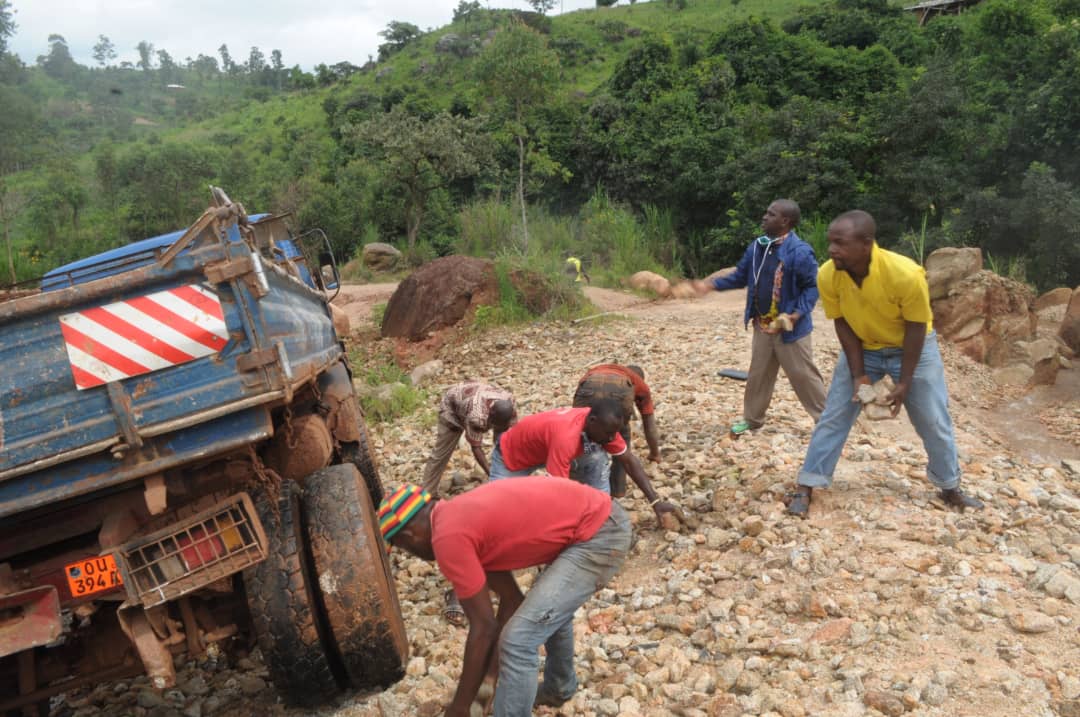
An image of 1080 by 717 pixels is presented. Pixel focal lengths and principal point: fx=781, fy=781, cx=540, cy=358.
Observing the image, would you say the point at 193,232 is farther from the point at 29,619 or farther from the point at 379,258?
the point at 379,258

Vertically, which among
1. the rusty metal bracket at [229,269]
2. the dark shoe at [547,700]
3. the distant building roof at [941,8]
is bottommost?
the dark shoe at [547,700]

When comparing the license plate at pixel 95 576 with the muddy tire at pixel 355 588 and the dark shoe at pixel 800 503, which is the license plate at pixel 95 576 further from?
the dark shoe at pixel 800 503

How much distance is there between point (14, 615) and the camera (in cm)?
252

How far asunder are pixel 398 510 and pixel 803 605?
75.7 inches

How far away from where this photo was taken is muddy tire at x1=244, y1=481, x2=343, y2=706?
2.80 m

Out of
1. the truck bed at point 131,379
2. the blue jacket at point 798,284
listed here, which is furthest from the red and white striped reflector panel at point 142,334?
the blue jacket at point 798,284

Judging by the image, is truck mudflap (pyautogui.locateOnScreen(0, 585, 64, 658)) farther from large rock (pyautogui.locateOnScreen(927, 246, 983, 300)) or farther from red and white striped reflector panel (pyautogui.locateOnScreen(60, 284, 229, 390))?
large rock (pyautogui.locateOnScreen(927, 246, 983, 300))

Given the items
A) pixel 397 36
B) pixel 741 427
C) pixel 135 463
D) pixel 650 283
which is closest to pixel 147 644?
pixel 135 463

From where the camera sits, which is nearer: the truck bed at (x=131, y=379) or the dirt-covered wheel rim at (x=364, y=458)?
the truck bed at (x=131, y=379)

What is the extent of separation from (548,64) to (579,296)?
19.5ft

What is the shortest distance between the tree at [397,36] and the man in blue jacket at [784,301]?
170 ft

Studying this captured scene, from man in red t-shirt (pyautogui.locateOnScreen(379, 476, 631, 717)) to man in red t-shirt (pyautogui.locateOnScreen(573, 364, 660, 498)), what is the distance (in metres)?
0.76

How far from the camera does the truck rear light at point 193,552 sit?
8.58 feet

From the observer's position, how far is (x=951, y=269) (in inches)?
381
